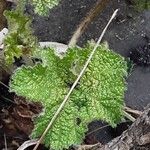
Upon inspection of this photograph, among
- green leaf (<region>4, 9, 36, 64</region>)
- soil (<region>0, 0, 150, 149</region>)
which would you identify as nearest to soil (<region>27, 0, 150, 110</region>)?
soil (<region>0, 0, 150, 149</region>)

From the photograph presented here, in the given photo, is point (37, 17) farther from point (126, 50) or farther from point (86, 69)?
point (86, 69)

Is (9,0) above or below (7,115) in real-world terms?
above

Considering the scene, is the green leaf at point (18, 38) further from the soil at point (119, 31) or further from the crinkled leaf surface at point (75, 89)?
the soil at point (119, 31)

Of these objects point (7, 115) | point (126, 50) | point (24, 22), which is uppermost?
point (24, 22)

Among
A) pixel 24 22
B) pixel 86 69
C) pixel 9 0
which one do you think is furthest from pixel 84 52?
pixel 9 0

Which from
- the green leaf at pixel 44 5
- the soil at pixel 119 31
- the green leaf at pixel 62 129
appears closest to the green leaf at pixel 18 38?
the green leaf at pixel 44 5

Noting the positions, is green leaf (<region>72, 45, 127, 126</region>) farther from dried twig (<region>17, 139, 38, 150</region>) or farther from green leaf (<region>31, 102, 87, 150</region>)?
dried twig (<region>17, 139, 38, 150</region>)
